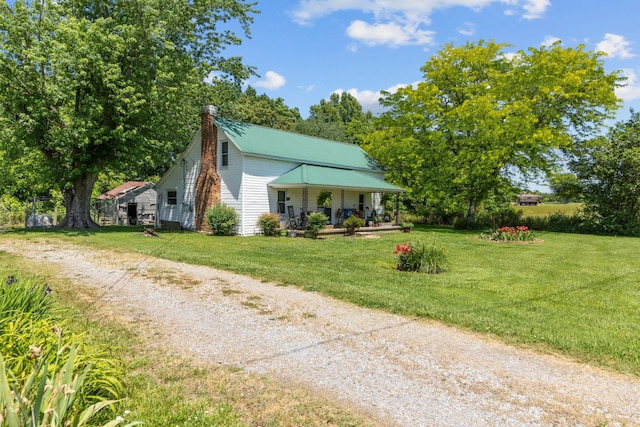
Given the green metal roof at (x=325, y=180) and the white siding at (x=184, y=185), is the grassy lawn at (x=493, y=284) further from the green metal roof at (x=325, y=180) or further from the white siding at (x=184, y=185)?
the white siding at (x=184, y=185)

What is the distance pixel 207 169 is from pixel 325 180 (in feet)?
21.4

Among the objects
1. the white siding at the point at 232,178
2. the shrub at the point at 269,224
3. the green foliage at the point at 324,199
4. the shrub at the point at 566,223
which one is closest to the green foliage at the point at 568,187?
the shrub at the point at 566,223

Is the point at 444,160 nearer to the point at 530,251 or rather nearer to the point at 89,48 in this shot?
the point at 530,251

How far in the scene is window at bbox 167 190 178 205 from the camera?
2313 centimetres

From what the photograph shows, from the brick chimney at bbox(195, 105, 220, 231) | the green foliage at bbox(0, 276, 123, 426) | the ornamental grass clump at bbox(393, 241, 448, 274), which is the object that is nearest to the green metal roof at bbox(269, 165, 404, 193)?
the brick chimney at bbox(195, 105, 220, 231)

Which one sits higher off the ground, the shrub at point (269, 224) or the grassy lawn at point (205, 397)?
the shrub at point (269, 224)

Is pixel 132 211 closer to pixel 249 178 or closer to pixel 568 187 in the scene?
pixel 249 178

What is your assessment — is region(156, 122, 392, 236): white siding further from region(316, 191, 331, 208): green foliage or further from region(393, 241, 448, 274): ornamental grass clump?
region(393, 241, 448, 274): ornamental grass clump

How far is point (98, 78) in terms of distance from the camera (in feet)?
58.4

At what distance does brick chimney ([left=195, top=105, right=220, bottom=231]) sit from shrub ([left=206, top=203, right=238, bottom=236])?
1316 mm

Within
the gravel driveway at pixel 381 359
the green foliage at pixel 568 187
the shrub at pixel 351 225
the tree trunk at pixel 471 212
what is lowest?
the gravel driveway at pixel 381 359

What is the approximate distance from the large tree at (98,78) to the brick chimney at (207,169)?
1.50 meters

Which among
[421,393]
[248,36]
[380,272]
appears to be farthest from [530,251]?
[248,36]

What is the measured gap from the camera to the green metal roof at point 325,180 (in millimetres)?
19484
